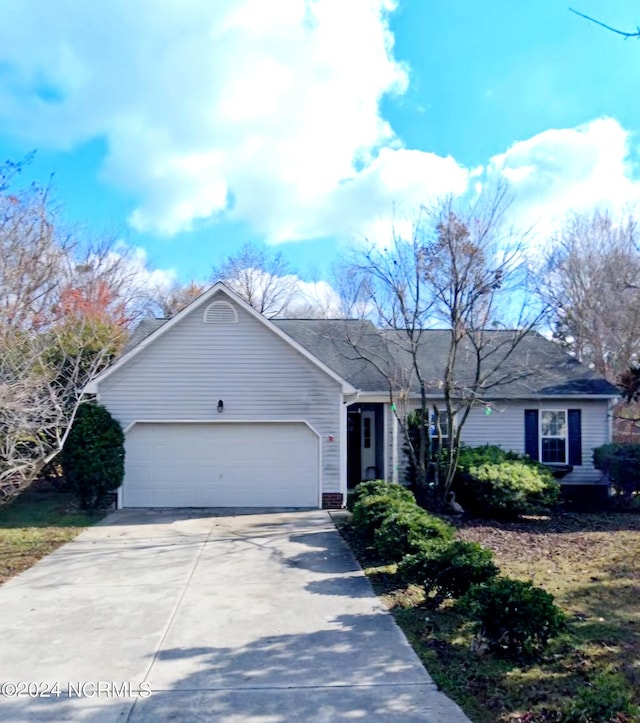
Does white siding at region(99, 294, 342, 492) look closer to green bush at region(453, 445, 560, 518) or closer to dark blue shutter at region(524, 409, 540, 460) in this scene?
green bush at region(453, 445, 560, 518)

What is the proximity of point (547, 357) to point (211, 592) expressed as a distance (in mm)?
13688

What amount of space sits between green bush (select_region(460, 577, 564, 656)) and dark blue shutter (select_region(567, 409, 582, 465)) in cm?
1237

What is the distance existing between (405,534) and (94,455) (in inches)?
313

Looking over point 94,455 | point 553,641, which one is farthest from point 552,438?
point 553,641

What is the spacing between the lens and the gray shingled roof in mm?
16625

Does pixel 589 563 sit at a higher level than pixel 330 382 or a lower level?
lower

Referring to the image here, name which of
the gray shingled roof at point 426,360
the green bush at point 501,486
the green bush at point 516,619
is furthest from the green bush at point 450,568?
the gray shingled roof at point 426,360

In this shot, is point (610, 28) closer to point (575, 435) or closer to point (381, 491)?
point (381, 491)

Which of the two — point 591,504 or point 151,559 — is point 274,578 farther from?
point 591,504

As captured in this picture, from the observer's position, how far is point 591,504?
16.7 m

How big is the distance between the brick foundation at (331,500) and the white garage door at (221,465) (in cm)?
22

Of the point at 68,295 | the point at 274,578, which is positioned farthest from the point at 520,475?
the point at 68,295

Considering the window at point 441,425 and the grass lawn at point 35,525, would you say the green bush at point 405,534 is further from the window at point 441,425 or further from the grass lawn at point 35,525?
the window at point 441,425

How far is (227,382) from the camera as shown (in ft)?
48.6
